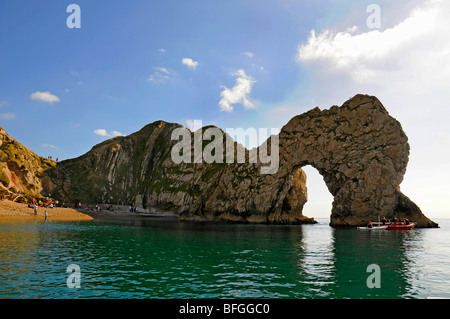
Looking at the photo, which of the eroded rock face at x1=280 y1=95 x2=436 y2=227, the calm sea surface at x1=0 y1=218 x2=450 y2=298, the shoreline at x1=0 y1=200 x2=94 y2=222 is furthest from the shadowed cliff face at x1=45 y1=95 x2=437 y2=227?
the calm sea surface at x1=0 y1=218 x2=450 y2=298

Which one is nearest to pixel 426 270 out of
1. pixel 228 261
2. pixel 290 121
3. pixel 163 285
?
pixel 228 261

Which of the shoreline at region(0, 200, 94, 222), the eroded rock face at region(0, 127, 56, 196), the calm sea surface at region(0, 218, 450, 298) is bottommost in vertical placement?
the shoreline at region(0, 200, 94, 222)

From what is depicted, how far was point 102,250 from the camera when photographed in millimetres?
31203

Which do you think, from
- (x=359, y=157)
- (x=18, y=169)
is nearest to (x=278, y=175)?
(x=359, y=157)

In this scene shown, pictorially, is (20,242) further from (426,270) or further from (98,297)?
(426,270)

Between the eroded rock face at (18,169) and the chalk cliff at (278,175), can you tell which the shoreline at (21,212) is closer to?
the eroded rock face at (18,169)

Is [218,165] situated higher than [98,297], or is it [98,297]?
[218,165]

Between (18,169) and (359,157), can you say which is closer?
(359,157)

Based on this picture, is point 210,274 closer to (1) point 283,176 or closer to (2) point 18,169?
(1) point 283,176

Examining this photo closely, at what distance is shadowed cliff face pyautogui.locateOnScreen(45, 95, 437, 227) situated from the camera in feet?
303

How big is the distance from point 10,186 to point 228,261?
12383 cm

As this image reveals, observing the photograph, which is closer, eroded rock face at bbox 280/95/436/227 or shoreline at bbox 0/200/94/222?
shoreline at bbox 0/200/94/222

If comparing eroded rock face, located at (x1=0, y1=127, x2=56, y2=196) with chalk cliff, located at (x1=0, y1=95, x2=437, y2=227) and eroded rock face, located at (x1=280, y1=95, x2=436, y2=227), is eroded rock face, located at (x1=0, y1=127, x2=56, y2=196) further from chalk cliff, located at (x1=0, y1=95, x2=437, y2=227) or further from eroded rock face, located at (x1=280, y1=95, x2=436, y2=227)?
eroded rock face, located at (x1=280, y1=95, x2=436, y2=227)

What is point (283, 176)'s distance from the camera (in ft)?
367
